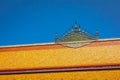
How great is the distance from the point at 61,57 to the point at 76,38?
0.54 metres

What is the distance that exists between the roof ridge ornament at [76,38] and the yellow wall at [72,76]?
67 cm

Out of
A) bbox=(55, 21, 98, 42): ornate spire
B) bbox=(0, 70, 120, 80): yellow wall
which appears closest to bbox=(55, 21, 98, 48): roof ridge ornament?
bbox=(55, 21, 98, 42): ornate spire

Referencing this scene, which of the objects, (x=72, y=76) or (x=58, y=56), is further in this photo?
(x=58, y=56)

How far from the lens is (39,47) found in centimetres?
720

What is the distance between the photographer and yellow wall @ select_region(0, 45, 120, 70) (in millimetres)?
6848

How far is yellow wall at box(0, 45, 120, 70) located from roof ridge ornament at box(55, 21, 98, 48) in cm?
13

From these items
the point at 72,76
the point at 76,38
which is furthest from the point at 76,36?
the point at 72,76

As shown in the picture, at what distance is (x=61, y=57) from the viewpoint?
7.05 metres

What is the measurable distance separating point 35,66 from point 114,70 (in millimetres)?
1750

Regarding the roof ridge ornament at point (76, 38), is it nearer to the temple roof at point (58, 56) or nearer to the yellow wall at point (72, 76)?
the temple roof at point (58, 56)

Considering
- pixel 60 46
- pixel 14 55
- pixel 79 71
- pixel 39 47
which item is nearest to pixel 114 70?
pixel 79 71

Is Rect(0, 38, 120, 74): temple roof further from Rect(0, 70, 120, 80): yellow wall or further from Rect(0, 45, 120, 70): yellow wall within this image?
Rect(0, 70, 120, 80): yellow wall

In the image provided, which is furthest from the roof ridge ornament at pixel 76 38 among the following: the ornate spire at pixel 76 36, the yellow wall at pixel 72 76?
the yellow wall at pixel 72 76

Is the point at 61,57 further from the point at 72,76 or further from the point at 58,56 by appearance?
the point at 72,76
